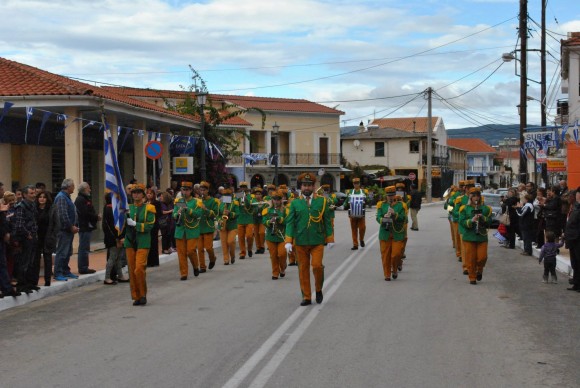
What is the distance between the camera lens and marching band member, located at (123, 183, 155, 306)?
448 inches

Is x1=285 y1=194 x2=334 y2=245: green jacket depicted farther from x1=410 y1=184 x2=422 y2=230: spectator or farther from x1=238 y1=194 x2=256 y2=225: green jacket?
x1=410 y1=184 x2=422 y2=230: spectator

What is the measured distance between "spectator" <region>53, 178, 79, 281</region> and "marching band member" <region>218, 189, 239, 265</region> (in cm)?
402

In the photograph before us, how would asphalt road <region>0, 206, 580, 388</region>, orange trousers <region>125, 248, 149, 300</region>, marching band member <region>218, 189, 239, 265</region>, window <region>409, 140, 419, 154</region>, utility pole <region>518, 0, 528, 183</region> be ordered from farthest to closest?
1. window <region>409, 140, 419, 154</region>
2. utility pole <region>518, 0, 528, 183</region>
3. marching band member <region>218, 189, 239, 265</region>
4. orange trousers <region>125, 248, 149, 300</region>
5. asphalt road <region>0, 206, 580, 388</region>

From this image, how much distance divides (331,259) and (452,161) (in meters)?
75.0

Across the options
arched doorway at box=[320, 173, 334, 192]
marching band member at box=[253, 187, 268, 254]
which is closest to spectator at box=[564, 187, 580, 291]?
marching band member at box=[253, 187, 268, 254]

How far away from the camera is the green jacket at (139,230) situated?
11.5 meters

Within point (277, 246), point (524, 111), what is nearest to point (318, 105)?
point (524, 111)

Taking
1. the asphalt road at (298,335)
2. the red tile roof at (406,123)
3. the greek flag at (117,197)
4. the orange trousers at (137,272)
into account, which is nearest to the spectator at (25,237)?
the asphalt road at (298,335)

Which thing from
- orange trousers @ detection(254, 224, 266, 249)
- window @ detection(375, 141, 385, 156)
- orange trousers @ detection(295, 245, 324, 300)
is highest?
window @ detection(375, 141, 385, 156)

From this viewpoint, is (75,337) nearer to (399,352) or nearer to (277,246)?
(399,352)

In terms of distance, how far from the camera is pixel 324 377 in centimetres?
682

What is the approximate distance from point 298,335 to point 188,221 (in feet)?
20.0

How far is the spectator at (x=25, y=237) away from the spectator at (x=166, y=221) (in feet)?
19.4

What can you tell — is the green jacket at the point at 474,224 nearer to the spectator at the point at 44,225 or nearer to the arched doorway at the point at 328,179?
the spectator at the point at 44,225
